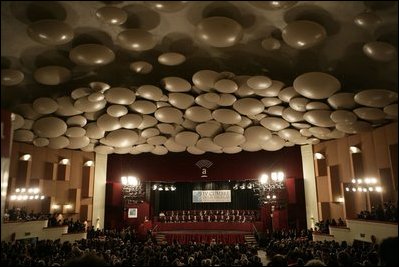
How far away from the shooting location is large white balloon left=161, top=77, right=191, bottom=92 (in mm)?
9901

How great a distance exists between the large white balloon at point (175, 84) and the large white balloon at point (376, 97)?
482 cm

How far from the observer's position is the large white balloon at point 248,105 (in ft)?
36.5

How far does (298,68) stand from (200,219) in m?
13.3

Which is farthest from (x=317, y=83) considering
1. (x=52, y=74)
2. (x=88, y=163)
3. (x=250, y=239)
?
(x=88, y=163)

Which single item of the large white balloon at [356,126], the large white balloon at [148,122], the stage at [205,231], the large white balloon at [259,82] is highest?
the large white balloon at [259,82]

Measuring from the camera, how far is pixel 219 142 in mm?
13898

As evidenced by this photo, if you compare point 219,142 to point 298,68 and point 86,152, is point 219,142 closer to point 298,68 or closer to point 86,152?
point 298,68

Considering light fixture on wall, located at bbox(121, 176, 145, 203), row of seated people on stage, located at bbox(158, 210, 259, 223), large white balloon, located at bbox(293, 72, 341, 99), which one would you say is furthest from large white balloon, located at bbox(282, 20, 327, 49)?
row of seated people on stage, located at bbox(158, 210, 259, 223)

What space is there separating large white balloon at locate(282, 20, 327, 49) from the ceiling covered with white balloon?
0.8 inches

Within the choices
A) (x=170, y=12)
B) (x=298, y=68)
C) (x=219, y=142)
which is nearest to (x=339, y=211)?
(x=219, y=142)

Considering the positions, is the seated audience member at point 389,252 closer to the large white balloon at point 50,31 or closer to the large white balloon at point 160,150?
Result: the large white balloon at point 50,31

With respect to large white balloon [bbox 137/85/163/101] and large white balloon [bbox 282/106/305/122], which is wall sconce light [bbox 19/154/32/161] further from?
large white balloon [bbox 282/106/305/122]

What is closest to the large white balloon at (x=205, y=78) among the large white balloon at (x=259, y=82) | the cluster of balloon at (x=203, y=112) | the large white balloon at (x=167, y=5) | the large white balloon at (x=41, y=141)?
the cluster of balloon at (x=203, y=112)

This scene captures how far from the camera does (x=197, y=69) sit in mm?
9875
